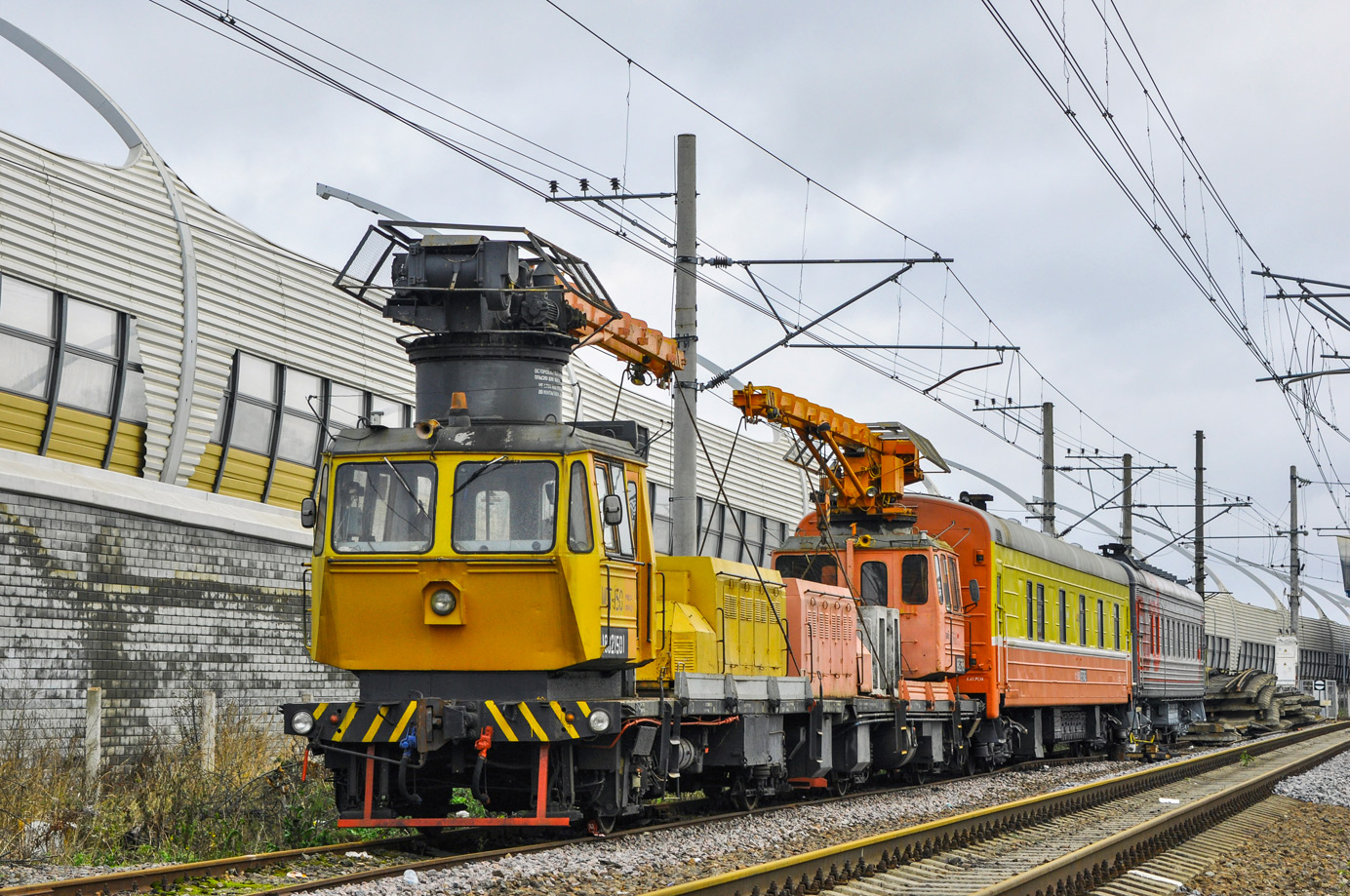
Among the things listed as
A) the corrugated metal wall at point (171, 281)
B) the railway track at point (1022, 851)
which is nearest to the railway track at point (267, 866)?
the railway track at point (1022, 851)

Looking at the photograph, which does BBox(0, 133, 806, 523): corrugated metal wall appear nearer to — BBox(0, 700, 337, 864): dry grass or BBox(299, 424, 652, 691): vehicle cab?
BBox(0, 700, 337, 864): dry grass

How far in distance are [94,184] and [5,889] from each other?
1239 cm

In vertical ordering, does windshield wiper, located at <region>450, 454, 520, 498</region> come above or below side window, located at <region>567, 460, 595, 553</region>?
above

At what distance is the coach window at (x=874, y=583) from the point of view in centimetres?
2072

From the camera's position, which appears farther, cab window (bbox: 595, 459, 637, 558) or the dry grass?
cab window (bbox: 595, 459, 637, 558)

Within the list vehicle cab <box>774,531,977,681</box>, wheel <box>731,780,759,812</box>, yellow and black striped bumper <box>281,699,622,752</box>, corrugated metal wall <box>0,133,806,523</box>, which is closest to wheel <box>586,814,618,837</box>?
yellow and black striped bumper <box>281,699,622,752</box>

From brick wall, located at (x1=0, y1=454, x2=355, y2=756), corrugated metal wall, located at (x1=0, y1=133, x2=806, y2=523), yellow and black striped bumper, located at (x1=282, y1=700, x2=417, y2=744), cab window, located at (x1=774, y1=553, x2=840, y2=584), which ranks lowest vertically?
yellow and black striped bumper, located at (x1=282, y1=700, x2=417, y2=744)

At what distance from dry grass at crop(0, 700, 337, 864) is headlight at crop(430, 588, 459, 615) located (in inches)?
94.6

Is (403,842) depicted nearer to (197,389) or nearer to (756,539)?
(197,389)

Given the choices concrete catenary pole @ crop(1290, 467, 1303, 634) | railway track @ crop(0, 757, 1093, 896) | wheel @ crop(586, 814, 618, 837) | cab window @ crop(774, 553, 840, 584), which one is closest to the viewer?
railway track @ crop(0, 757, 1093, 896)

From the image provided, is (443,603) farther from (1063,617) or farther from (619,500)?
(1063,617)

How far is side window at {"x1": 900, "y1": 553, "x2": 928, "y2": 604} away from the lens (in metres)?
20.6

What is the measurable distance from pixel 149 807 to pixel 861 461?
12439 millimetres

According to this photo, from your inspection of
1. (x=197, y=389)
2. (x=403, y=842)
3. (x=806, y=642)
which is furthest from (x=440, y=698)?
(x=197, y=389)
